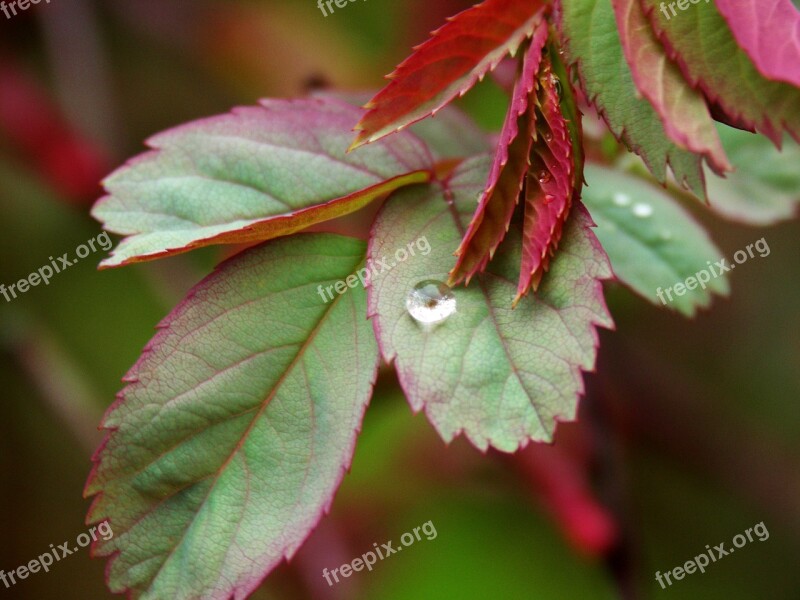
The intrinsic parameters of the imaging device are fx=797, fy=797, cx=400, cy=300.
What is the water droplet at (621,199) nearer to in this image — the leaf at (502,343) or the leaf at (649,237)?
the leaf at (649,237)

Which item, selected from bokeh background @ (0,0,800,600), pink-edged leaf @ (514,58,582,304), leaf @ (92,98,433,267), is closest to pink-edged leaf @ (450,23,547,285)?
pink-edged leaf @ (514,58,582,304)

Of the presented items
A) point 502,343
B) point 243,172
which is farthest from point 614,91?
point 243,172

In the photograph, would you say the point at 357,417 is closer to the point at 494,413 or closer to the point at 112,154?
the point at 494,413

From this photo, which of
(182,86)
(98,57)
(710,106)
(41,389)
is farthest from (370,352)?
(182,86)

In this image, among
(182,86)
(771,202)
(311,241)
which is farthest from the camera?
(182,86)

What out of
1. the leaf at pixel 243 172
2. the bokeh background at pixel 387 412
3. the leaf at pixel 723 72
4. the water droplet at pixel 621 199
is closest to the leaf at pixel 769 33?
the leaf at pixel 723 72

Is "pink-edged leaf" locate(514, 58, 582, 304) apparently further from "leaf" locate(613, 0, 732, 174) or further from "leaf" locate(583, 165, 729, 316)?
"leaf" locate(583, 165, 729, 316)

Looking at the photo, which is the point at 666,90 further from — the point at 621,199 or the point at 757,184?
the point at 757,184
